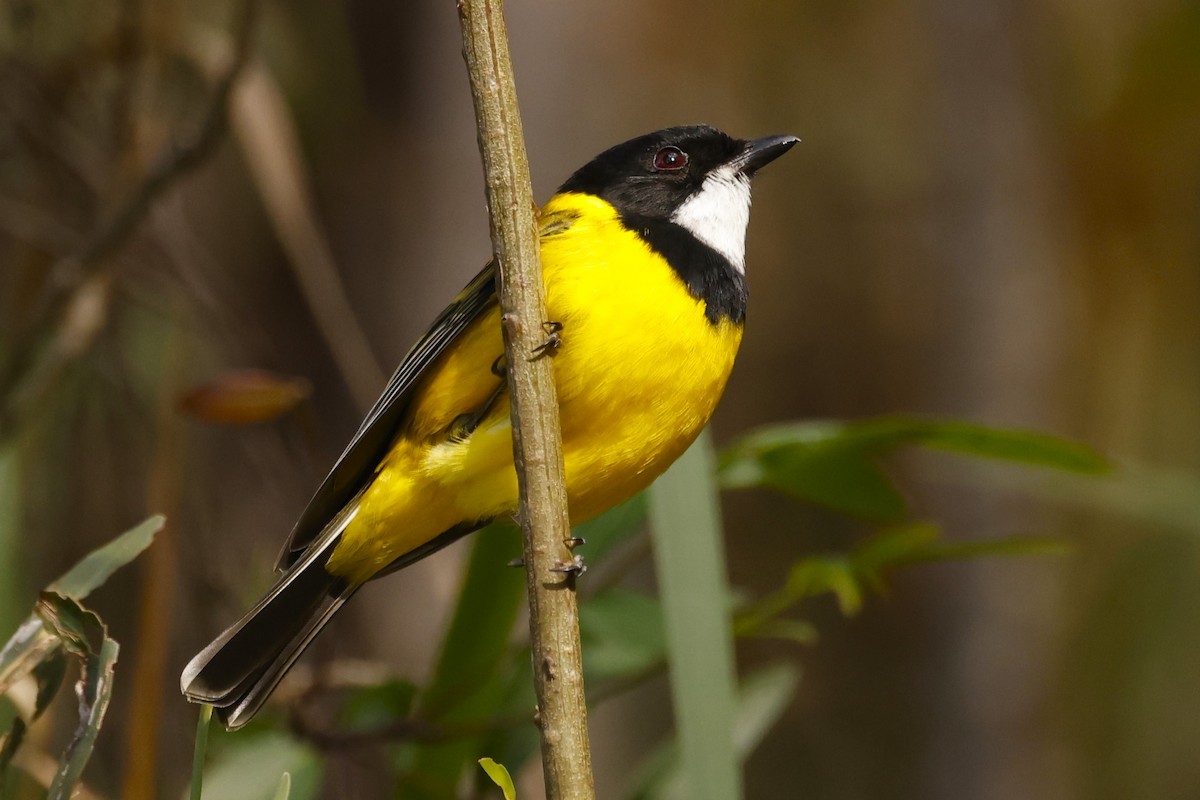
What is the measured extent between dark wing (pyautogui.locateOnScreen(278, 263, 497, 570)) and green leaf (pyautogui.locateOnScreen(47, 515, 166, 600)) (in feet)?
1.90

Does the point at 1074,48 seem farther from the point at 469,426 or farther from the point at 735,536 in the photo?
the point at 469,426

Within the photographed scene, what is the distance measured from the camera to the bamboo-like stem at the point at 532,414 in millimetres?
1887

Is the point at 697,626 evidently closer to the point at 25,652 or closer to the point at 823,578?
the point at 823,578

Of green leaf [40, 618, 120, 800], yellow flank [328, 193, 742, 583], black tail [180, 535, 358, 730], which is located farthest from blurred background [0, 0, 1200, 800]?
green leaf [40, 618, 120, 800]

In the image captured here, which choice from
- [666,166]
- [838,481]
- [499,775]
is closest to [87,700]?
[499,775]

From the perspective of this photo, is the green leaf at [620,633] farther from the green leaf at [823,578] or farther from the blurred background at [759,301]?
the blurred background at [759,301]

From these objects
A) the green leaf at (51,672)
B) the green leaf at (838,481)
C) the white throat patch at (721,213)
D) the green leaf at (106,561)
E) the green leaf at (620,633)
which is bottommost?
the green leaf at (620,633)

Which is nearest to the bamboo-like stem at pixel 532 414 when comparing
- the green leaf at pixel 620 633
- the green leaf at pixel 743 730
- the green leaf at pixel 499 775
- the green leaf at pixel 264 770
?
the green leaf at pixel 499 775

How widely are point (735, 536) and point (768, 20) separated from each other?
280 cm

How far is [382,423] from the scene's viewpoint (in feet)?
9.77

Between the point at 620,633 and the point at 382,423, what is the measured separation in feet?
2.50

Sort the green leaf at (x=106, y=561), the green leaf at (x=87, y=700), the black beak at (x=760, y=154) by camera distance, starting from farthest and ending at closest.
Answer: the black beak at (x=760, y=154) → the green leaf at (x=106, y=561) → the green leaf at (x=87, y=700)

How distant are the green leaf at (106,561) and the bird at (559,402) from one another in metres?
0.43

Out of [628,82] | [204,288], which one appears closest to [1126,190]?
[628,82]
